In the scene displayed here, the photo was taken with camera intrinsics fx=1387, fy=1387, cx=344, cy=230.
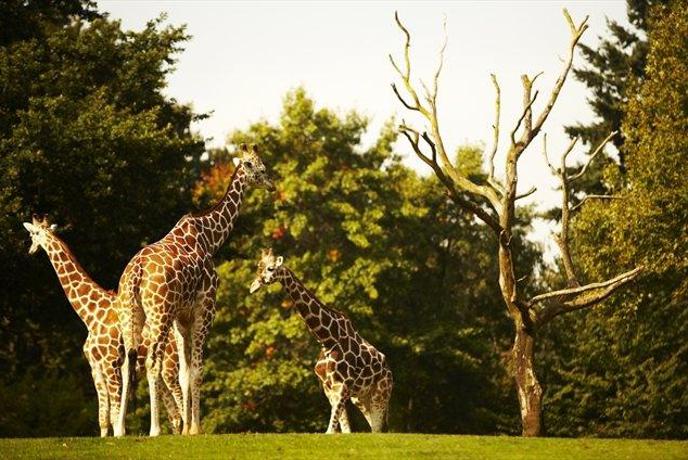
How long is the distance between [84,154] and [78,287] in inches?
245

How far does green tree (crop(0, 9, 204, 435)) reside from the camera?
98.3 ft

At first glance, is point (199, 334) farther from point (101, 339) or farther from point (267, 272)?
point (267, 272)

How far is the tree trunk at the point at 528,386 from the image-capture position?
84.9 ft

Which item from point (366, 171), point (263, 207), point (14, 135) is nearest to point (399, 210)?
point (366, 171)

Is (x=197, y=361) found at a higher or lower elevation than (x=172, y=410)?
higher

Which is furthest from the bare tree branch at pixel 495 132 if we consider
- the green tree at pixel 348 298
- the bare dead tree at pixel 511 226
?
the green tree at pixel 348 298

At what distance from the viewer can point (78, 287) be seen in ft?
82.2

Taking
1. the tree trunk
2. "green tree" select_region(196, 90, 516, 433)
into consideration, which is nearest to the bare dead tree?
the tree trunk

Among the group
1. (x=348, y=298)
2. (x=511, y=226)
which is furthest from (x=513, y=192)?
(x=348, y=298)

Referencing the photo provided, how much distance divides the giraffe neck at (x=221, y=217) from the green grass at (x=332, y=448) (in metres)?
4.24

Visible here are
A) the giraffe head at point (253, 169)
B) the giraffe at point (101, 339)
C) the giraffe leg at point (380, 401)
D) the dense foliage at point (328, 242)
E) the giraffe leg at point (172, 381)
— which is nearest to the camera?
the giraffe at point (101, 339)

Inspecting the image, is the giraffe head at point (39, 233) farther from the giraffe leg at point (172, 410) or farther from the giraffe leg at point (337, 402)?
the giraffe leg at point (337, 402)

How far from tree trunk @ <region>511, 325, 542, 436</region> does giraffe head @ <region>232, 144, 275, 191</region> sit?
5.73 m

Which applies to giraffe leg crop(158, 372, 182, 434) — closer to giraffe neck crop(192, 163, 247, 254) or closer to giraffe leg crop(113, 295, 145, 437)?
giraffe leg crop(113, 295, 145, 437)
